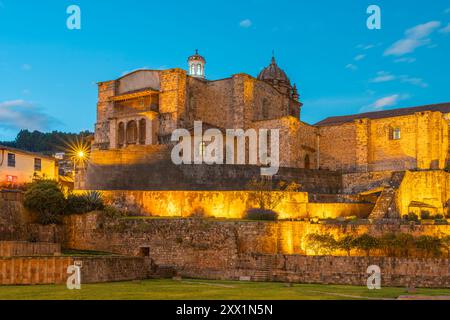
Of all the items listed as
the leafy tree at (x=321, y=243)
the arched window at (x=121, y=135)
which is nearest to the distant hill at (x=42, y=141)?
the arched window at (x=121, y=135)

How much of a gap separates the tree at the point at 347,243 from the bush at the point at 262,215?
352cm

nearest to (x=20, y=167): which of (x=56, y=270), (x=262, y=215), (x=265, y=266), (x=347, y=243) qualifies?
(x=262, y=215)

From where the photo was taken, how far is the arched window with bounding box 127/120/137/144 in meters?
47.9

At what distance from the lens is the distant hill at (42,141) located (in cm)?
10144

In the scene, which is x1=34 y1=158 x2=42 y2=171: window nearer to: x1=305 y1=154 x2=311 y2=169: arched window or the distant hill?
x1=305 y1=154 x2=311 y2=169: arched window

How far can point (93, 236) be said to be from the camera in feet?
91.0

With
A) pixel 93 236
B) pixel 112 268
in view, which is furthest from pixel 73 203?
pixel 112 268

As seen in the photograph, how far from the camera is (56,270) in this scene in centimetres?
1872

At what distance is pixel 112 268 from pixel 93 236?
7225 millimetres

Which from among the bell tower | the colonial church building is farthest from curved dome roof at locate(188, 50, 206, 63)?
the colonial church building

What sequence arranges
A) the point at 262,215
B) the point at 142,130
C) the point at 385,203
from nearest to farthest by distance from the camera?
1. the point at 262,215
2. the point at 385,203
3. the point at 142,130

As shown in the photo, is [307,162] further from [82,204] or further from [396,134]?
[82,204]

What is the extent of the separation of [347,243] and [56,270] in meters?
12.9
